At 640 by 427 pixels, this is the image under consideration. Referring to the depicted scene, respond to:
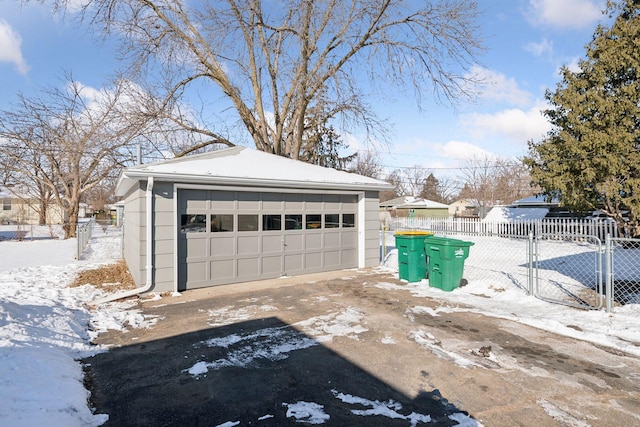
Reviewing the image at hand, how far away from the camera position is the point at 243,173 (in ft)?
25.0

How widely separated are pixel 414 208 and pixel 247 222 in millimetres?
32477

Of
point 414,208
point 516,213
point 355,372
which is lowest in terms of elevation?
point 355,372

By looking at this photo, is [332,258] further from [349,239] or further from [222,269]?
[222,269]

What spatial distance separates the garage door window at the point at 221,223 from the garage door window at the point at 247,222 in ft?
0.68

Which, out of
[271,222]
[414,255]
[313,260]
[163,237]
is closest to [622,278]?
[414,255]

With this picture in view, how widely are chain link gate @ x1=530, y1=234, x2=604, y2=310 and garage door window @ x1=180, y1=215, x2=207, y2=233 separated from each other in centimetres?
646

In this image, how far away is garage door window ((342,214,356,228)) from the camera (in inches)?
370

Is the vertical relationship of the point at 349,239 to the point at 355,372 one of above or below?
above

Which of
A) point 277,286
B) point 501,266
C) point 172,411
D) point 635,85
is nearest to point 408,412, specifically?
point 172,411

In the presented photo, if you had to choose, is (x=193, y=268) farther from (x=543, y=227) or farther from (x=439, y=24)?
(x=543, y=227)

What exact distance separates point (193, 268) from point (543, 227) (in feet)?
55.0

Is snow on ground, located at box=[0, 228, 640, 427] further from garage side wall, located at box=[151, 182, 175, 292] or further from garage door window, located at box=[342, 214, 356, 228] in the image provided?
garage door window, located at box=[342, 214, 356, 228]

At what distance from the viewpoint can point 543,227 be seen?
667 inches

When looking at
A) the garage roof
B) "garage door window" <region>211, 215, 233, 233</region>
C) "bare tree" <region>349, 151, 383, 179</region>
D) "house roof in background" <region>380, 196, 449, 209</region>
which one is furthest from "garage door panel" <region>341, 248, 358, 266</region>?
"bare tree" <region>349, 151, 383, 179</region>
